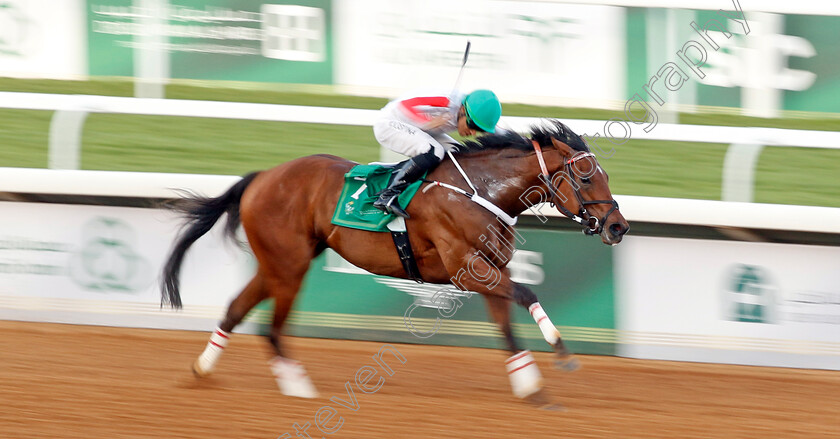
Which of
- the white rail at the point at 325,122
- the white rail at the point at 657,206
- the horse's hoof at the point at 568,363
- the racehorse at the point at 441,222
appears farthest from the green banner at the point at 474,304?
the horse's hoof at the point at 568,363

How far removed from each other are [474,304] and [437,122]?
70.1 inches

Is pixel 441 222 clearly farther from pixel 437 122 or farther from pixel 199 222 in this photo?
pixel 199 222

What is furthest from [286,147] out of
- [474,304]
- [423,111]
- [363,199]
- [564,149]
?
[564,149]

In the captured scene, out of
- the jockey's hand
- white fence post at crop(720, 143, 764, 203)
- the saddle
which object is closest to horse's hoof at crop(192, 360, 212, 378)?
the saddle

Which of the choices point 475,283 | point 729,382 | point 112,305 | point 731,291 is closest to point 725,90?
point 731,291

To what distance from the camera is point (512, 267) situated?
652 cm

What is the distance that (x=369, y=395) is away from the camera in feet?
16.6

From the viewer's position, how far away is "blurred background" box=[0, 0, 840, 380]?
628 cm

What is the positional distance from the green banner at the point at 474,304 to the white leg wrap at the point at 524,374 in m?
1.52

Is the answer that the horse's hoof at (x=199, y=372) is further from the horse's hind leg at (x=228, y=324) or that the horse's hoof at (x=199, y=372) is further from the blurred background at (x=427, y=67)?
the blurred background at (x=427, y=67)

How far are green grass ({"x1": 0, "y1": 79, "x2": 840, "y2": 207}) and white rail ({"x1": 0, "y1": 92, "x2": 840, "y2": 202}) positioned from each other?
4.75 ft

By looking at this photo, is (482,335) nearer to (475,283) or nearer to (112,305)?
(475,283)

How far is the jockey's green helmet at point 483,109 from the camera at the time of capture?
199 inches

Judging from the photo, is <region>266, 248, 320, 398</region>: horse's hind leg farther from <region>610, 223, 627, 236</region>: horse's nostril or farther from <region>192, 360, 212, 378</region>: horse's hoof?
<region>610, 223, 627, 236</region>: horse's nostril
